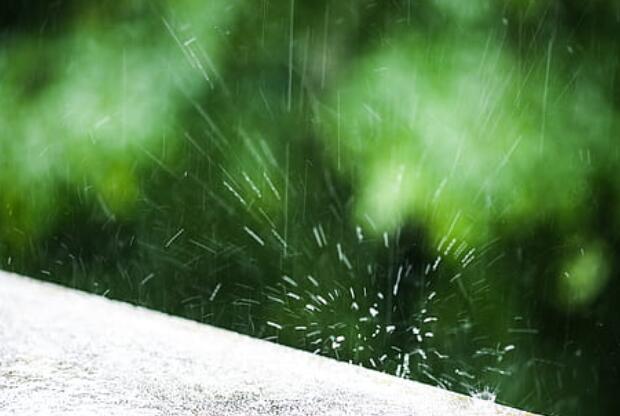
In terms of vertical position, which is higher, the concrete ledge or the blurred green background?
the blurred green background

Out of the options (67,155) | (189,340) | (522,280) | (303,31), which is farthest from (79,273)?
(522,280)

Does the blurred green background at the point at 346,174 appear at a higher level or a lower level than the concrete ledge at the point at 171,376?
higher

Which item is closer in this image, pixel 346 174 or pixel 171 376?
pixel 171 376

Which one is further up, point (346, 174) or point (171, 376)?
point (346, 174)

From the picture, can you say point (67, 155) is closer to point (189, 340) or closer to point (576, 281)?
point (189, 340)
